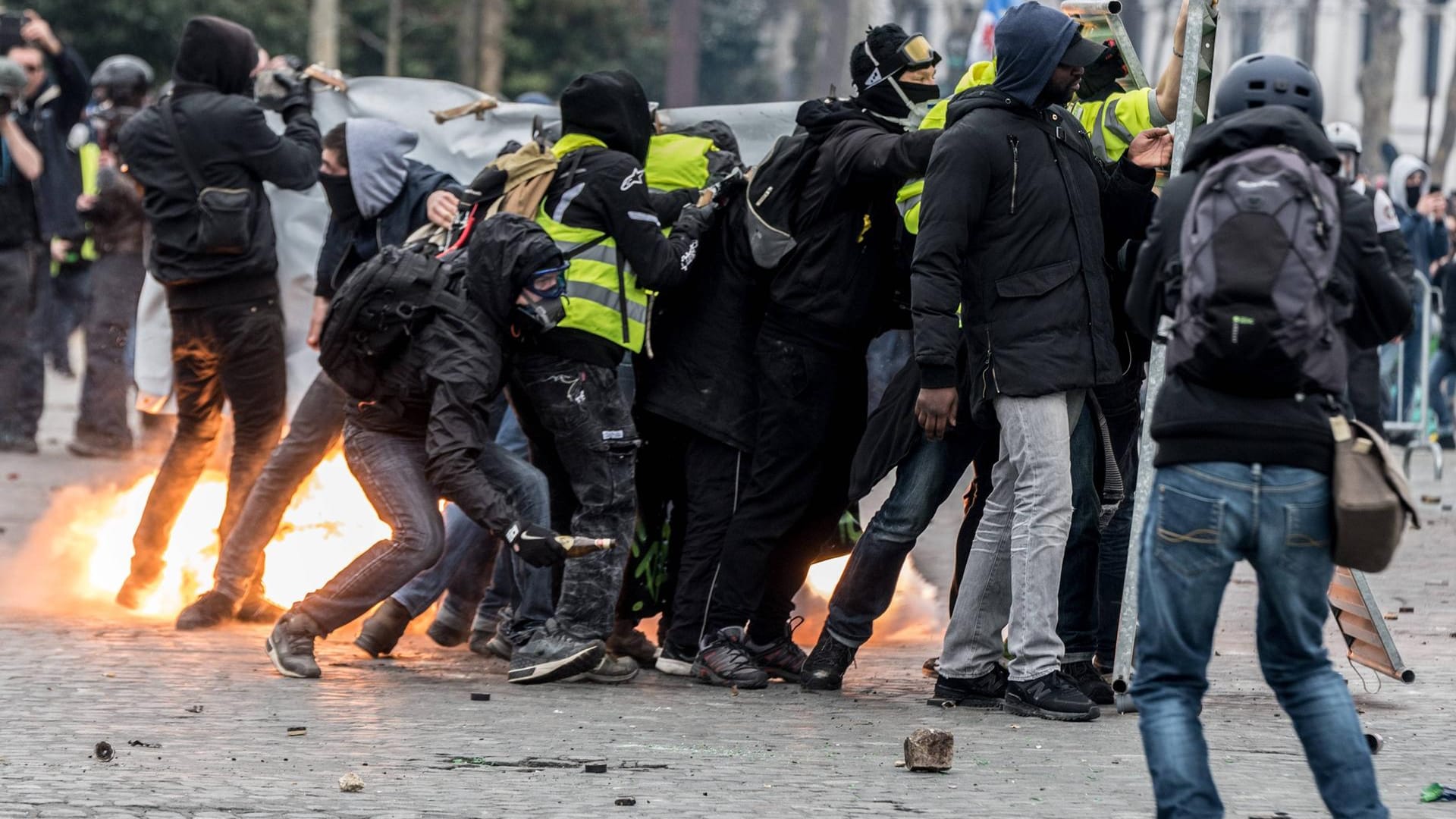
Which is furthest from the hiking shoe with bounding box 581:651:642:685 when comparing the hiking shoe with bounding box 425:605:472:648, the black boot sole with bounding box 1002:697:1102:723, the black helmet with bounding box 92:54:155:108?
the black helmet with bounding box 92:54:155:108

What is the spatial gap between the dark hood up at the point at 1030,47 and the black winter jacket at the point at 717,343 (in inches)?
45.1

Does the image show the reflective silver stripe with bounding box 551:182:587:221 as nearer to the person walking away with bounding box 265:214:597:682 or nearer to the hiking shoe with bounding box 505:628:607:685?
the person walking away with bounding box 265:214:597:682

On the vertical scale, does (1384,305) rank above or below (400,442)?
above

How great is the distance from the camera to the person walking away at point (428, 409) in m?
6.66

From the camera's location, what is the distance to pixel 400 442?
23.0ft

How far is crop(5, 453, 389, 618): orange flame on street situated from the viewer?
8.61m

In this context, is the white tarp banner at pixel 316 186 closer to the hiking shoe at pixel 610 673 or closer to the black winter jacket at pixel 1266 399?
the hiking shoe at pixel 610 673

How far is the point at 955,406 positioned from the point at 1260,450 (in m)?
1.98

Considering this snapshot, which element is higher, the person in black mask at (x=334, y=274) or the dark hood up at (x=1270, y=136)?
the dark hood up at (x=1270, y=136)

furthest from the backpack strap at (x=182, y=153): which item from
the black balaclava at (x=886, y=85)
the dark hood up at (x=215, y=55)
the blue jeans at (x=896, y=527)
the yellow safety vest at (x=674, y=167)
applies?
the blue jeans at (x=896, y=527)

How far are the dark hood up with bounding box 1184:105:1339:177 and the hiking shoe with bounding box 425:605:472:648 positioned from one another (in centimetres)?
413

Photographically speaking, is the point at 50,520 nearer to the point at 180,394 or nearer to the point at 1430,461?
the point at 180,394

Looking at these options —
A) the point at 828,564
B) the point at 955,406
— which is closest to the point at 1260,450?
the point at 955,406

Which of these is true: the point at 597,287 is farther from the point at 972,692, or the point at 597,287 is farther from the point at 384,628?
the point at 972,692
